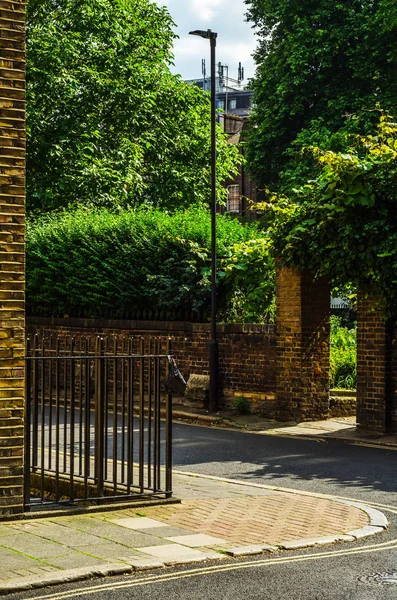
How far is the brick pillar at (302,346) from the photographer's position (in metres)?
17.8

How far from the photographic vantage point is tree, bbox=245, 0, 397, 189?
33031mm

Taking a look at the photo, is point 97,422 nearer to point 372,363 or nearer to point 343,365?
point 372,363

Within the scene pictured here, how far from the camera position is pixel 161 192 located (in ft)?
128

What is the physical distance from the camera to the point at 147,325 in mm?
21141

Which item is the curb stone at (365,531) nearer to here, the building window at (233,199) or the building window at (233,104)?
the building window at (233,199)

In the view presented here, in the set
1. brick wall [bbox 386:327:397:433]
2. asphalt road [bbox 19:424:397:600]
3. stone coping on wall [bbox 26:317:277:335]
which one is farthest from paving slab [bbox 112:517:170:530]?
stone coping on wall [bbox 26:317:277:335]

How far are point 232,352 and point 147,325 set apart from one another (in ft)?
8.28

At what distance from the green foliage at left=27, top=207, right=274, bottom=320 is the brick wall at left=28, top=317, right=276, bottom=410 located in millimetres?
521

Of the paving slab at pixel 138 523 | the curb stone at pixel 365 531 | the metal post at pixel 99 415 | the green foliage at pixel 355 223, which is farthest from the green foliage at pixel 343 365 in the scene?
the paving slab at pixel 138 523

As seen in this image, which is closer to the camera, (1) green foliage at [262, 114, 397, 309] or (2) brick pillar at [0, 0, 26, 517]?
(2) brick pillar at [0, 0, 26, 517]

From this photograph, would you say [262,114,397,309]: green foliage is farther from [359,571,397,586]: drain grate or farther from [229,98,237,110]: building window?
[229,98,237,110]: building window

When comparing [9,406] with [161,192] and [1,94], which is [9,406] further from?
[161,192]

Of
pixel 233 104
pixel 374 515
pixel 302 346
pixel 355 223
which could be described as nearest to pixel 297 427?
pixel 302 346

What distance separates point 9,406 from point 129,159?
27910 millimetres
